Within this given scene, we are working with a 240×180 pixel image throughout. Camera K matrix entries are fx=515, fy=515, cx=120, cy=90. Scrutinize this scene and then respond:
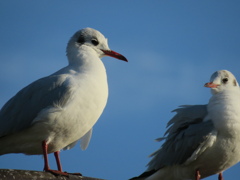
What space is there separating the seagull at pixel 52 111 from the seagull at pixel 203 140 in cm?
134

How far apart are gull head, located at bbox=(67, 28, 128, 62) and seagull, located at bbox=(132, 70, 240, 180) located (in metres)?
1.49

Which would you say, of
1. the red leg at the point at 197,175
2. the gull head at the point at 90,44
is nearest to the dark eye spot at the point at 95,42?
the gull head at the point at 90,44

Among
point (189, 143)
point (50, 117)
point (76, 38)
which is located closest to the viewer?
point (50, 117)

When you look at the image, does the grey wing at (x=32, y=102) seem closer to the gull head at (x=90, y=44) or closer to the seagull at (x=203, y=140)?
the gull head at (x=90, y=44)

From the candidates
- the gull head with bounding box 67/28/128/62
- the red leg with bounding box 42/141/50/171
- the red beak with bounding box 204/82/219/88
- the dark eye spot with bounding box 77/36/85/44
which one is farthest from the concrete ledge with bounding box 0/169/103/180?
the red beak with bounding box 204/82/219/88

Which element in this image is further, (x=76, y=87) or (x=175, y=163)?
(x=175, y=163)

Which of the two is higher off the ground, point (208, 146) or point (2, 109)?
point (2, 109)

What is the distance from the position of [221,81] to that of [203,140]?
145 centimetres

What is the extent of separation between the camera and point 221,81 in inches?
344

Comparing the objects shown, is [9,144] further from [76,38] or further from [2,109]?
[76,38]

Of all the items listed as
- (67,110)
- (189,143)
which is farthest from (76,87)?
(189,143)

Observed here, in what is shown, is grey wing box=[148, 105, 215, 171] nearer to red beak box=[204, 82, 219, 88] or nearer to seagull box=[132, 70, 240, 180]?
seagull box=[132, 70, 240, 180]

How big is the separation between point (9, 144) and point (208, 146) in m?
Answer: 2.98

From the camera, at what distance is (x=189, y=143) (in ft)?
26.1
